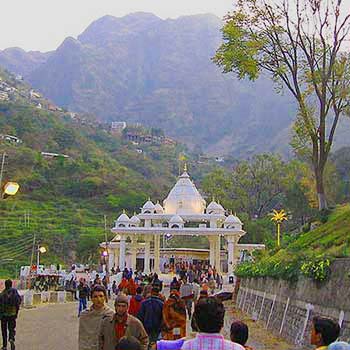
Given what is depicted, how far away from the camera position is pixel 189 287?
16.4m

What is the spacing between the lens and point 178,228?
4244cm

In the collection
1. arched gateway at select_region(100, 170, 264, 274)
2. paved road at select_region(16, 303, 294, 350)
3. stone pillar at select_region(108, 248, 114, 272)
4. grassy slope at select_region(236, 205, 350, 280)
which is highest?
arched gateway at select_region(100, 170, 264, 274)

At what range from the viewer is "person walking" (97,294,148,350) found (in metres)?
6.89

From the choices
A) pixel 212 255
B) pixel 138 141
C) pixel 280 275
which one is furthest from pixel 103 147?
pixel 280 275

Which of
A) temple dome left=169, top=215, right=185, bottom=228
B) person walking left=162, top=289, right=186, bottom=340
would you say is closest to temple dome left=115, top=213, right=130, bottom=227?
temple dome left=169, top=215, right=185, bottom=228

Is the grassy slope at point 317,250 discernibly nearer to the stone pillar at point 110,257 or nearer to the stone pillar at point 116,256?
the stone pillar at point 116,256

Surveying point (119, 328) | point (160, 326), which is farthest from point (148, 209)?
point (119, 328)

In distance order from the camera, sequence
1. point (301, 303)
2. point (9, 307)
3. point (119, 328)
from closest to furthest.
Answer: point (119, 328), point (9, 307), point (301, 303)

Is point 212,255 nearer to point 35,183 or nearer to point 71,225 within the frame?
point 71,225

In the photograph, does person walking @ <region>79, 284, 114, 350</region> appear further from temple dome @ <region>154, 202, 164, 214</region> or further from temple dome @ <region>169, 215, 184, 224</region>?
temple dome @ <region>154, 202, 164, 214</region>

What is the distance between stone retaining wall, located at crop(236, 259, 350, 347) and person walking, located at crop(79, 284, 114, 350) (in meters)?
5.40

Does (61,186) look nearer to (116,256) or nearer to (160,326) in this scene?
(116,256)

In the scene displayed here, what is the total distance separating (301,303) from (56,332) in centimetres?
621

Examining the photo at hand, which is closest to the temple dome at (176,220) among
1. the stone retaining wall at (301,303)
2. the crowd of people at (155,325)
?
the stone retaining wall at (301,303)
